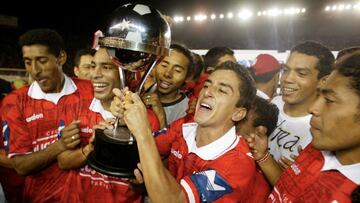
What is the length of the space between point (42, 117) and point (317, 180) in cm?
163

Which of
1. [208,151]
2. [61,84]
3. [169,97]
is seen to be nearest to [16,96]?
[61,84]

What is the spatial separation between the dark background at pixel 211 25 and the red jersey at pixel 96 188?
11789 millimetres

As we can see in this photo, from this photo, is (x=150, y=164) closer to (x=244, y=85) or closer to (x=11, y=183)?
(x=244, y=85)

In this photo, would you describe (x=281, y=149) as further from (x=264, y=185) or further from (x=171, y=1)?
(x=171, y=1)

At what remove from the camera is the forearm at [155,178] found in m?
1.32

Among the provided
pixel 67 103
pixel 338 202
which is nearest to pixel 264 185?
pixel 338 202

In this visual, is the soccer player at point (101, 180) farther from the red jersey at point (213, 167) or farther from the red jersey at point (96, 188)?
the red jersey at point (213, 167)

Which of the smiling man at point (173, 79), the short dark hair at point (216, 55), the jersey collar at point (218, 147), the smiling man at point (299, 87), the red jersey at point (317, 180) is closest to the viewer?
the red jersey at point (317, 180)

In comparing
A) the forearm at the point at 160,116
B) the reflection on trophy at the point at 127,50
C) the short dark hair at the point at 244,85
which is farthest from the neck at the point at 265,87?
the reflection on trophy at the point at 127,50

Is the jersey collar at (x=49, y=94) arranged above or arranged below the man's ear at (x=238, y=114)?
above

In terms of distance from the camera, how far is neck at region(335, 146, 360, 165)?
4.23 ft

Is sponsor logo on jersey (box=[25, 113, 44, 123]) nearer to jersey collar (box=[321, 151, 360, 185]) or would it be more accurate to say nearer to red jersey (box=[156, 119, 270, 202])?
red jersey (box=[156, 119, 270, 202])

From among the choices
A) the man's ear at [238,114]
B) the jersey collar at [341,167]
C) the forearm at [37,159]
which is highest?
the man's ear at [238,114]

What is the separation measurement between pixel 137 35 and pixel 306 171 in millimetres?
1001
